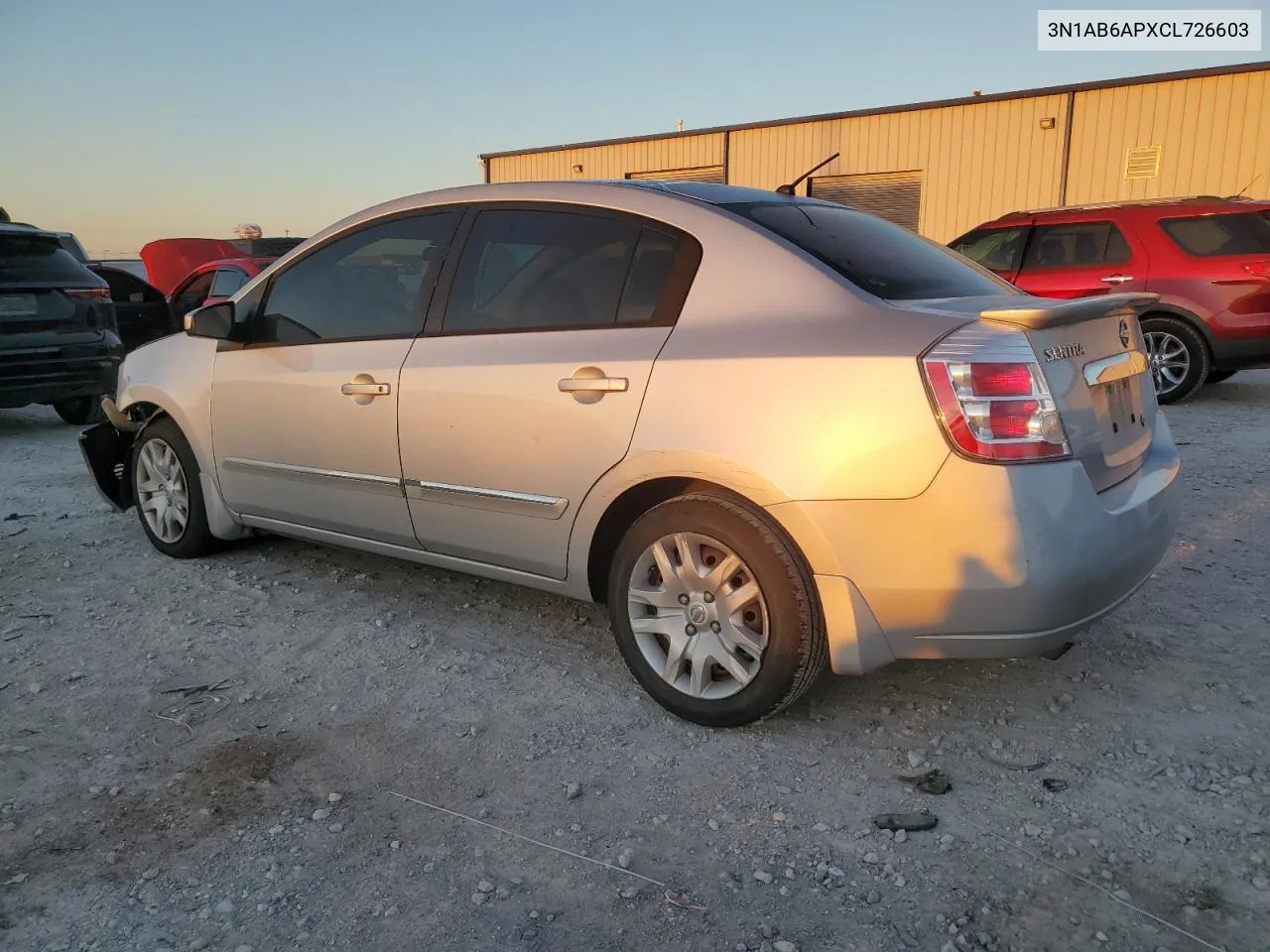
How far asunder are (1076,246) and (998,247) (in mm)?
743

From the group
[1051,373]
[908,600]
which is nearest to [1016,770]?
[908,600]

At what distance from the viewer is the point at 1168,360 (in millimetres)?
8477

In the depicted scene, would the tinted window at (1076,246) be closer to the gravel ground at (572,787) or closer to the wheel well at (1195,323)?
the wheel well at (1195,323)

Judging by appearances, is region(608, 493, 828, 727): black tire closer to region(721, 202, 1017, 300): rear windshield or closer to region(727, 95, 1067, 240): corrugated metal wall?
region(721, 202, 1017, 300): rear windshield

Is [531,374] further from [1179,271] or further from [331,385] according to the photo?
[1179,271]

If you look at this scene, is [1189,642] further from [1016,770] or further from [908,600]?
[908,600]

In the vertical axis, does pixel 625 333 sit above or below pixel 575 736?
above

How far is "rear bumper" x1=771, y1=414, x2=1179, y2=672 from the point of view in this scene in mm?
2375

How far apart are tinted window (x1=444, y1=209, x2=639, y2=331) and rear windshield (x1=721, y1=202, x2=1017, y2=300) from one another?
16.4 inches

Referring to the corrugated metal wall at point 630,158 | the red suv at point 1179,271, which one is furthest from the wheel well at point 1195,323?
the corrugated metal wall at point 630,158

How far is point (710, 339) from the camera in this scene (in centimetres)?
278

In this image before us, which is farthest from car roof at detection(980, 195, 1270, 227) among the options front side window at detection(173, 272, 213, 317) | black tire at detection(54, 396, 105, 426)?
black tire at detection(54, 396, 105, 426)

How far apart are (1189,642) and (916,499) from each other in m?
1.70

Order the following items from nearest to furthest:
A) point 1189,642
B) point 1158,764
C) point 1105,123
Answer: point 1158,764 → point 1189,642 → point 1105,123
